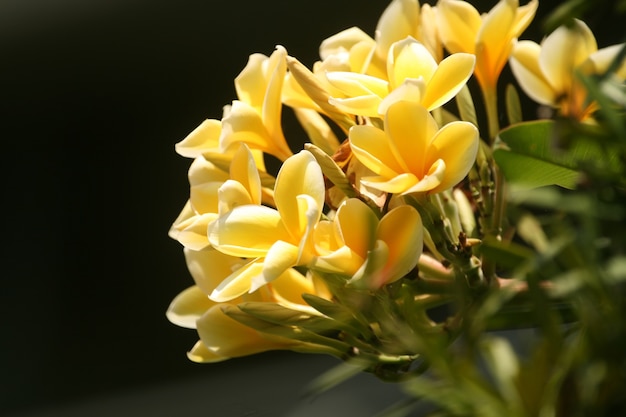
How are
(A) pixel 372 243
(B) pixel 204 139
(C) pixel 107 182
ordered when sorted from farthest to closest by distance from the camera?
(C) pixel 107 182
(B) pixel 204 139
(A) pixel 372 243

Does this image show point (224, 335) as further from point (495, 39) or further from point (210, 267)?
point (495, 39)

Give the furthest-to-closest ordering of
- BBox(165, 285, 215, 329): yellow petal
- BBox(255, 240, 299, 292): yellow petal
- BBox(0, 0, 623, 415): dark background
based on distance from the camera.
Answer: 1. BBox(0, 0, 623, 415): dark background
2. BBox(165, 285, 215, 329): yellow petal
3. BBox(255, 240, 299, 292): yellow petal

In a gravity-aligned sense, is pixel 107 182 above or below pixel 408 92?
above

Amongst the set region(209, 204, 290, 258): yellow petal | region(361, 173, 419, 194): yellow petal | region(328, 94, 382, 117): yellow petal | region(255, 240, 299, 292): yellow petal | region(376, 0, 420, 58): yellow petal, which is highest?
region(376, 0, 420, 58): yellow petal

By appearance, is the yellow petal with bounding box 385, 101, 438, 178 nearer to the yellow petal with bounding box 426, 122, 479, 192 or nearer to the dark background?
the yellow petal with bounding box 426, 122, 479, 192

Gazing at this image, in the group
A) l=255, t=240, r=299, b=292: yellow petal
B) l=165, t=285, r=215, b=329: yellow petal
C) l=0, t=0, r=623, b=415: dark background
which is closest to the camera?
l=255, t=240, r=299, b=292: yellow petal

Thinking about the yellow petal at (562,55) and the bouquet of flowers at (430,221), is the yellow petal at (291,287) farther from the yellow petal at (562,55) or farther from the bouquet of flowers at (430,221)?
the yellow petal at (562,55)

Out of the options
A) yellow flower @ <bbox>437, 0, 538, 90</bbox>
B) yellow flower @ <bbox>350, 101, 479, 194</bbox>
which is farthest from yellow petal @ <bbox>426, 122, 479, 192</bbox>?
yellow flower @ <bbox>437, 0, 538, 90</bbox>

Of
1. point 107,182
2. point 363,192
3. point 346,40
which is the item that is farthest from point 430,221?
point 107,182
